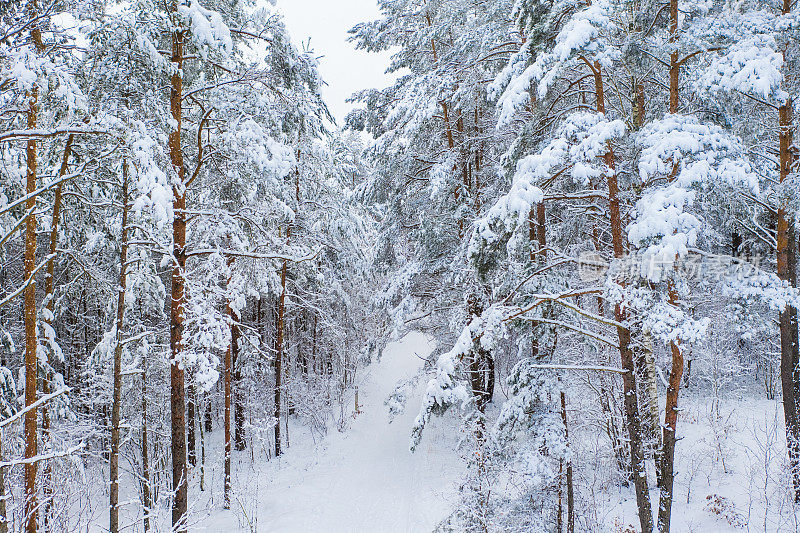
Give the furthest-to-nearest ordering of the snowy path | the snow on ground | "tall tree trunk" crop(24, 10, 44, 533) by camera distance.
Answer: the snowy path, the snow on ground, "tall tree trunk" crop(24, 10, 44, 533)

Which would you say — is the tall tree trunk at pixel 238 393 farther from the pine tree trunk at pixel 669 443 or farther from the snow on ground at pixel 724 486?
the pine tree trunk at pixel 669 443

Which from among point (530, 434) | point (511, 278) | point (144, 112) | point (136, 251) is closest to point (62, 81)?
point (144, 112)

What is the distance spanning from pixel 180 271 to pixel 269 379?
51.1 feet

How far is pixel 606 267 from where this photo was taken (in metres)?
7.08

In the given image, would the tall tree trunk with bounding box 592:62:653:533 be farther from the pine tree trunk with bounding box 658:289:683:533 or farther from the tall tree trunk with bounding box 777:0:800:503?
the tall tree trunk with bounding box 777:0:800:503

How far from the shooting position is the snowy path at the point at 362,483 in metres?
11.0

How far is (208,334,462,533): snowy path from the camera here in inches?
432

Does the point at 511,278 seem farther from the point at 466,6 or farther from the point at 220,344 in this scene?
the point at 466,6

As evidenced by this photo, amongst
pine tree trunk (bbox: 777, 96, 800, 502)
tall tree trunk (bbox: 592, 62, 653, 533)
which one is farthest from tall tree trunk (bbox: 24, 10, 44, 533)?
pine tree trunk (bbox: 777, 96, 800, 502)

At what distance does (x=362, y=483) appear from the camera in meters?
13.4

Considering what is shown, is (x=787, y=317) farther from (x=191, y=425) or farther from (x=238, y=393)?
(x=191, y=425)

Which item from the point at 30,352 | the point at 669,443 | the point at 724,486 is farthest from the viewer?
the point at 724,486

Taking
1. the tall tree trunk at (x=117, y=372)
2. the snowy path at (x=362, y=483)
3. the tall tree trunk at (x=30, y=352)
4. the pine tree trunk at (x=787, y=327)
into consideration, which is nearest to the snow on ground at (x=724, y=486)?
the pine tree trunk at (x=787, y=327)

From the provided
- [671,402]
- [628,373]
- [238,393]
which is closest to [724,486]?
[671,402]
